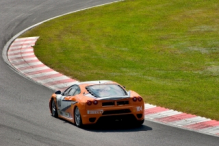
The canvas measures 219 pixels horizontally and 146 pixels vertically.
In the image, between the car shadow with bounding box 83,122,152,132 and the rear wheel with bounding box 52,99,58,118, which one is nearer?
the car shadow with bounding box 83,122,152,132

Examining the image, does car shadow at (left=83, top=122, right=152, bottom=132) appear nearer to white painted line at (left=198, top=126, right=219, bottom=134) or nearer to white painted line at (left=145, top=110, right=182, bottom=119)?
white painted line at (left=145, top=110, right=182, bottom=119)

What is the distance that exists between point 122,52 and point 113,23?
741cm

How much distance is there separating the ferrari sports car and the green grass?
2.64m

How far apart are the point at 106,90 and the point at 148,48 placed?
45.4 feet

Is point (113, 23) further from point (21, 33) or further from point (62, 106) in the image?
point (62, 106)

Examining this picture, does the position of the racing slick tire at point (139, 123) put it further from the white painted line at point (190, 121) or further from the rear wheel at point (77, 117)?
the rear wheel at point (77, 117)

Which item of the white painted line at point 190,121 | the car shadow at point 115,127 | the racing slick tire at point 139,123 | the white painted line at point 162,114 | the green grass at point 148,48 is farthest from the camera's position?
the green grass at point 148,48

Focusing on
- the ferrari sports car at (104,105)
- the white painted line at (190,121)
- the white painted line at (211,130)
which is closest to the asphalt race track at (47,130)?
the ferrari sports car at (104,105)

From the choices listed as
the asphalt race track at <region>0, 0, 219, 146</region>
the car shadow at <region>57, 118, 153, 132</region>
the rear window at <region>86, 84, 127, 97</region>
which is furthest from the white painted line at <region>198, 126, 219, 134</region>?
the rear window at <region>86, 84, 127, 97</region>

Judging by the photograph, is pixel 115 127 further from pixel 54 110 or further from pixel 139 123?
pixel 54 110

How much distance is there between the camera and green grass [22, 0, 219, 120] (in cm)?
1966

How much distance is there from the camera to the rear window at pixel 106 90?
14.4 m

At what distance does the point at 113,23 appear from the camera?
3456 centimetres

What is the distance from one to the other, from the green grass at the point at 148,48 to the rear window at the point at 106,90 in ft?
9.20
